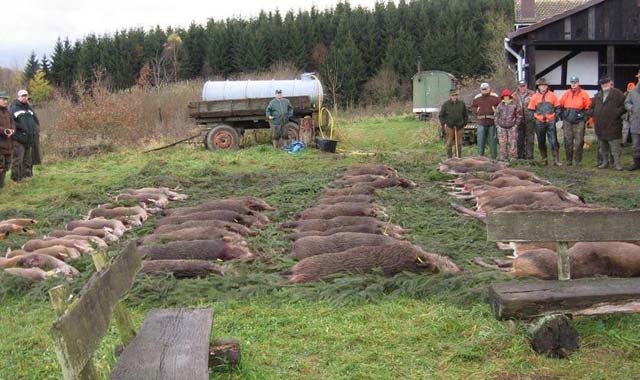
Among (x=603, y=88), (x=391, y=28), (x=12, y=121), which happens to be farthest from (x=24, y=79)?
(x=603, y=88)

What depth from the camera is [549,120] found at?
16.3 m

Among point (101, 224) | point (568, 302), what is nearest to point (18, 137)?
point (101, 224)

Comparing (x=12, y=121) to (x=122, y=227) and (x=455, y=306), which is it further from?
(x=455, y=306)

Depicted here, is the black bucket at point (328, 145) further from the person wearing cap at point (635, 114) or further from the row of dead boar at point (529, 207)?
the person wearing cap at point (635, 114)

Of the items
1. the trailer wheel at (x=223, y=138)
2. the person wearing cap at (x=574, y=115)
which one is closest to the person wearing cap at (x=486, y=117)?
the person wearing cap at (x=574, y=115)

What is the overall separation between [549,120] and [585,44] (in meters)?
3.85

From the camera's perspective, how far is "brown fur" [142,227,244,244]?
29.3 ft

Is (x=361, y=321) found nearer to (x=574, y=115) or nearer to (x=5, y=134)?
(x=5, y=134)

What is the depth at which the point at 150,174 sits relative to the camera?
628 inches

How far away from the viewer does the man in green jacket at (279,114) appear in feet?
68.6

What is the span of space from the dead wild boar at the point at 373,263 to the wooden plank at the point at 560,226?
1.80 m

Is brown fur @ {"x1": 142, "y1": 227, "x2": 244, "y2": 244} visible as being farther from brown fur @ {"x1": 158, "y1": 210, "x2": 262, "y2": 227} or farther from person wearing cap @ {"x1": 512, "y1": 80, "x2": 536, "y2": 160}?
person wearing cap @ {"x1": 512, "y1": 80, "x2": 536, "y2": 160}

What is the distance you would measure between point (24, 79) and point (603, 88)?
62490 millimetres

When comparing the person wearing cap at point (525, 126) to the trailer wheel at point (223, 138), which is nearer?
the person wearing cap at point (525, 126)
